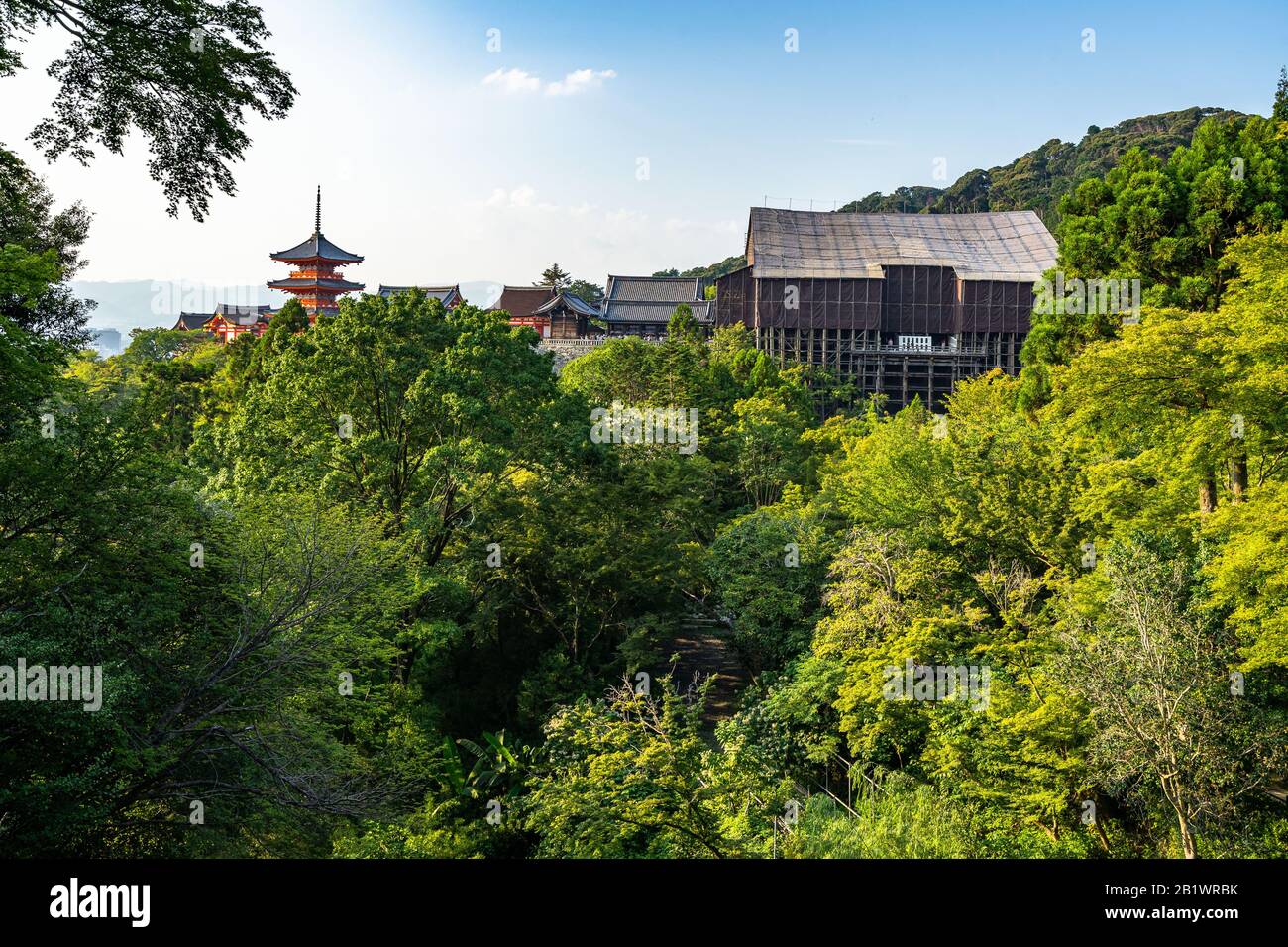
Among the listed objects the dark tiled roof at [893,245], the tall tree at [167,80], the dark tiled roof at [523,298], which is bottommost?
the tall tree at [167,80]

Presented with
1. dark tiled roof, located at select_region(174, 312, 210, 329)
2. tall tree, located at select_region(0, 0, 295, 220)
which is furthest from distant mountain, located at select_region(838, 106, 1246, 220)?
tall tree, located at select_region(0, 0, 295, 220)

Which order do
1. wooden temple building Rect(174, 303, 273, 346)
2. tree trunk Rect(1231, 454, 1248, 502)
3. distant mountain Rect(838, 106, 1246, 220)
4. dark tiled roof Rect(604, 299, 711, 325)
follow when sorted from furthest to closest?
distant mountain Rect(838, 106, 1246, 220), dark tiled roof Rect(604, 299, 711, 325), wooden temple building Rect(174, 303, 273, 346), tree trunk Rect(1231, 454, 1248, 502)

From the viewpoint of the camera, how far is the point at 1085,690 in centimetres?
1074

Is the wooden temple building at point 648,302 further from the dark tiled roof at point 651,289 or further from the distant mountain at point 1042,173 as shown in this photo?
the distant mountain at point 1042,173

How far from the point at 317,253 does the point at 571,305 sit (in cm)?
1431

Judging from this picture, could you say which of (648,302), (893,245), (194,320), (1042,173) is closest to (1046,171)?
(1042,173)

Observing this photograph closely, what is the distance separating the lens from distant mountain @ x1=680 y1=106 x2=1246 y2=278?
7488 centimetres

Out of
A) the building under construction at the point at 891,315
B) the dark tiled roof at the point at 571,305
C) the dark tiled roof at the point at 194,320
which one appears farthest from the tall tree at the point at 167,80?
the dark tiled roof at the point at 194,320

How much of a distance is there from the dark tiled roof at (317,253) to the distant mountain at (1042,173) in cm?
3284

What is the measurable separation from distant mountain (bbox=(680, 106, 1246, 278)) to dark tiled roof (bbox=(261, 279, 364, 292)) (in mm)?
32762

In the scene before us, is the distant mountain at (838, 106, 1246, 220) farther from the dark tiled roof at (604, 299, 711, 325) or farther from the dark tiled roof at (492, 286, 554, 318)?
the dark tiled roof at (492, 286, 554, 318)

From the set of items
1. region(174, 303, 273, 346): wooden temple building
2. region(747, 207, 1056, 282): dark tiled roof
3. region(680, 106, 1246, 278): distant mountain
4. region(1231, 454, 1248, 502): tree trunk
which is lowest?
region(1231, 454, 1248, 502): tree trunk

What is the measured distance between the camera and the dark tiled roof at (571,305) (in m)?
55.7

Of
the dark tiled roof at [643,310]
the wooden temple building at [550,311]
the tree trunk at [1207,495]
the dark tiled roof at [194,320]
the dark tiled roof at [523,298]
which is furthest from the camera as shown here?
the dark tiled roof at [194,320]
